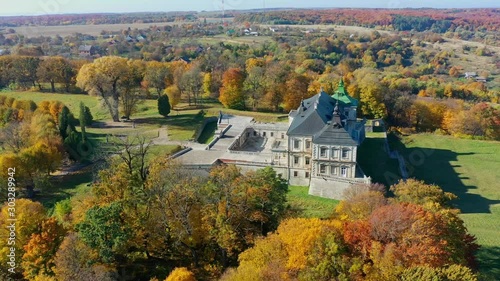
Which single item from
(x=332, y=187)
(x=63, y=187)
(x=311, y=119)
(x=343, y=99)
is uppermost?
(x=343, y=99)

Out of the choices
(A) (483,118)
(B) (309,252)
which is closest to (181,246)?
(B) (309,252)

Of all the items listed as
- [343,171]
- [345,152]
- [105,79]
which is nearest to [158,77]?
[105,79]

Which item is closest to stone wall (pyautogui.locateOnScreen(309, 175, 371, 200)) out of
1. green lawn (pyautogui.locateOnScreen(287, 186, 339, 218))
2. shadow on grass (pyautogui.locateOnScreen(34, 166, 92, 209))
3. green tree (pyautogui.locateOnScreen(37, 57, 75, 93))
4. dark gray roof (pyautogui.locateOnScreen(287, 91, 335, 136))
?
green lawn (pyautogui.locateOnScreen(287, 186, 339, 218))

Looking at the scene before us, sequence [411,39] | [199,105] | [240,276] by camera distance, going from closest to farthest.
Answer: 1. [240,276]
2. [199,105]
3. [411,39]

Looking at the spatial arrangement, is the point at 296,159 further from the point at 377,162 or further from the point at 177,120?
the point at 177,120

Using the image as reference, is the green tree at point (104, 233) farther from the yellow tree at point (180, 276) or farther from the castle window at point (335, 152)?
the castle window at point (335, 152)

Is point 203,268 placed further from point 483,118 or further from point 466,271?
point 483,118

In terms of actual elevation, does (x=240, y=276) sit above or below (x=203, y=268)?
above

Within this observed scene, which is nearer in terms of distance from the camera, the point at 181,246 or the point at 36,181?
the point at 181,246
